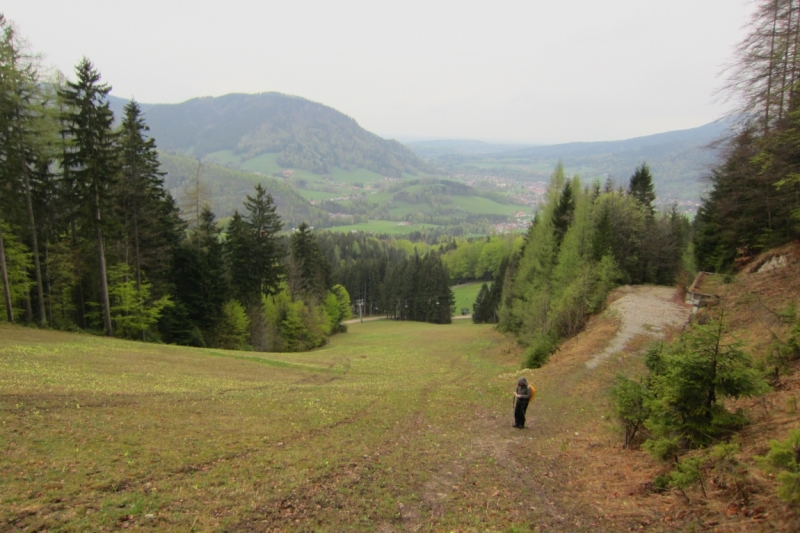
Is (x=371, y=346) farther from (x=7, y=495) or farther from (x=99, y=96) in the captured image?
(x=7, y=495)

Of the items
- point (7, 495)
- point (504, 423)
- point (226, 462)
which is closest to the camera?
point (7, 495)

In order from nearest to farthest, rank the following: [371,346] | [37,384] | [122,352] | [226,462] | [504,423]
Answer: [226,462] < [37,384] < [504,423] < [122,352] < [371,346]

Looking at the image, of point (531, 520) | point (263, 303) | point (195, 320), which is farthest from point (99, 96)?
point (531, 520)

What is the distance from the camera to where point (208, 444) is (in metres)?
10.7

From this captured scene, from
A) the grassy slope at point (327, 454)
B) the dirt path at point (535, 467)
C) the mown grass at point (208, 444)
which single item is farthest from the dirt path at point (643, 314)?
the mown grass at point (208, 444)

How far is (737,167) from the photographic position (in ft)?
88.2

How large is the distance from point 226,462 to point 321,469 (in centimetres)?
225

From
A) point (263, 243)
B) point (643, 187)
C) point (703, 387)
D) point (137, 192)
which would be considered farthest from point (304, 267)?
point (703, 387)

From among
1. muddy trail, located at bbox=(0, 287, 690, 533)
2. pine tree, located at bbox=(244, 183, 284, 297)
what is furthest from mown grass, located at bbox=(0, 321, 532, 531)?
pine tree, located at bbox=(244, 183, 284, 297)

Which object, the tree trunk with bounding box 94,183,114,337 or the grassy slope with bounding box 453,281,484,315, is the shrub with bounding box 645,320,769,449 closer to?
the tree trunk with bounding box 94,183,114,337

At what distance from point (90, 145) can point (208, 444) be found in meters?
25.2

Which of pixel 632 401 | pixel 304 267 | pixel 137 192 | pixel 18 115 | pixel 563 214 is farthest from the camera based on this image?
pixel 304 267

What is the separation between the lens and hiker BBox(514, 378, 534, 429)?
14.1m

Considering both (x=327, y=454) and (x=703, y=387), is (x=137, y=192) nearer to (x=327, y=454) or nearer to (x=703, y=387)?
(x=327, y=454)
